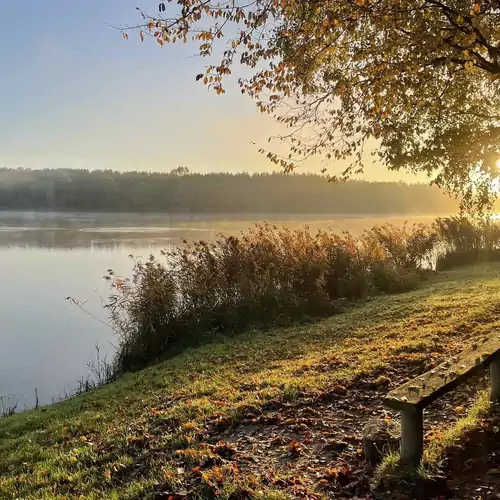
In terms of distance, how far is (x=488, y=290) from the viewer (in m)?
9.34

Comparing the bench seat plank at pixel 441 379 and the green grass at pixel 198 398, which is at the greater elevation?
the bench seat plank at pixel 441 379

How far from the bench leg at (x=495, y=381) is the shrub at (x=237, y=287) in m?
6.00

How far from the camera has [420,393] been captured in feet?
8.80

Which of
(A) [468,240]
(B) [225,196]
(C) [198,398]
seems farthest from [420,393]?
(B) [225,196]

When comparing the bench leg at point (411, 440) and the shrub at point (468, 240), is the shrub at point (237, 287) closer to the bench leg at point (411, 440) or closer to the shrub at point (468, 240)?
the shrub at point (468, 240)

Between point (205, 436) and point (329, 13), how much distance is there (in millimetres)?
3598

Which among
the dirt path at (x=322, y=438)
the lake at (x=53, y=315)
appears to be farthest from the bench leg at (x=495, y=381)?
the lake at (x=53, y=315)

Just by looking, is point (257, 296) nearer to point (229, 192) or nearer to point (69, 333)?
point (69, 333)

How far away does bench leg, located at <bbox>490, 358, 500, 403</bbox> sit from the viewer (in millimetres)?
3260

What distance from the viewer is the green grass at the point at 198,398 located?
3436mm

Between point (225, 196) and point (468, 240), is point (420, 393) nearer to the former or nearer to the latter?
point (468, 240)

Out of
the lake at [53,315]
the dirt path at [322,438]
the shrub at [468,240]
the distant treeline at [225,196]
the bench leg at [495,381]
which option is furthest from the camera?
the distant treeline at [225,196]

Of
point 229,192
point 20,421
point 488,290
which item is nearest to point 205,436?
point 20,421

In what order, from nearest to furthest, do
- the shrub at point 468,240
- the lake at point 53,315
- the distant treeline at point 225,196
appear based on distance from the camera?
the lake at point 53,315
the shrub at point 468,240
the distant treeline at point 225,196
